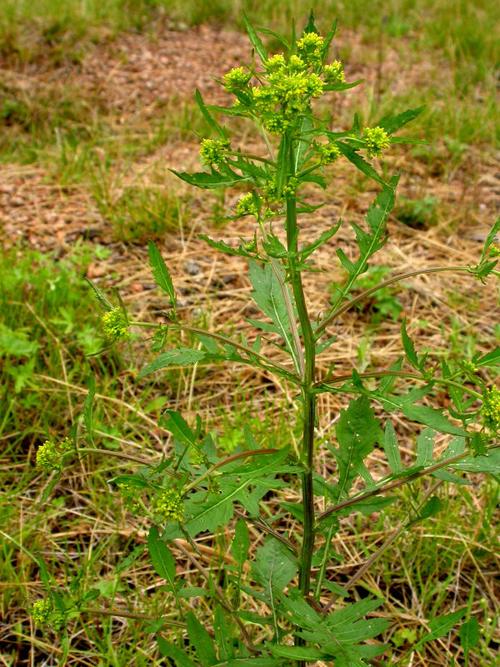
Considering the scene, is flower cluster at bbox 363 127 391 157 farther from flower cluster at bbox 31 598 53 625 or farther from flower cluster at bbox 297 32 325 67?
flower cluster at bbox 31 598 53 625

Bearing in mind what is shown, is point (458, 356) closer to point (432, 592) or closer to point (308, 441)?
point (432, 592)

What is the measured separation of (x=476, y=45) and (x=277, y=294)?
466 cm

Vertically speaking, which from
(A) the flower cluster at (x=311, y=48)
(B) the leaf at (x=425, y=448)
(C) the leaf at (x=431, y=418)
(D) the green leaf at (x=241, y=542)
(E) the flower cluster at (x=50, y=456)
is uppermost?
(A) the flower cluster at (x=311, y=48)

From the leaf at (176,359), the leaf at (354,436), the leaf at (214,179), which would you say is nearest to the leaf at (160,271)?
the leaf at (176,359)

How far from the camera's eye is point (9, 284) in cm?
284

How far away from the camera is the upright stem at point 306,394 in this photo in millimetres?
1279

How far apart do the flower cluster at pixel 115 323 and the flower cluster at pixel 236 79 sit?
48 centimetres

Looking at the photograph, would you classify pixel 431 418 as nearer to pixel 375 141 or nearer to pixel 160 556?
pixel 375 141

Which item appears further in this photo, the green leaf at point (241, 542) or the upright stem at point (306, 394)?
the green leaf at point (241, 542)

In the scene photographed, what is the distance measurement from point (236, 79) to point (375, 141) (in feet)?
0.93

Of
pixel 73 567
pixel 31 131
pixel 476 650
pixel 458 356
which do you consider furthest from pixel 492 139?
pixel 73 567

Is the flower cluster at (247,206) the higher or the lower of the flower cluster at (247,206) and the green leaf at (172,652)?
the higher

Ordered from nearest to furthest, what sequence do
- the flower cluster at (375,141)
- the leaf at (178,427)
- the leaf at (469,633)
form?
the flower cluster at (375,141) → the leaf at (178,427) → the leaf at (469,633)

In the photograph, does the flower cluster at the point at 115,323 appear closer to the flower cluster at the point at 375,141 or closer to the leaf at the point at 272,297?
the leaf at the point at 272,297
